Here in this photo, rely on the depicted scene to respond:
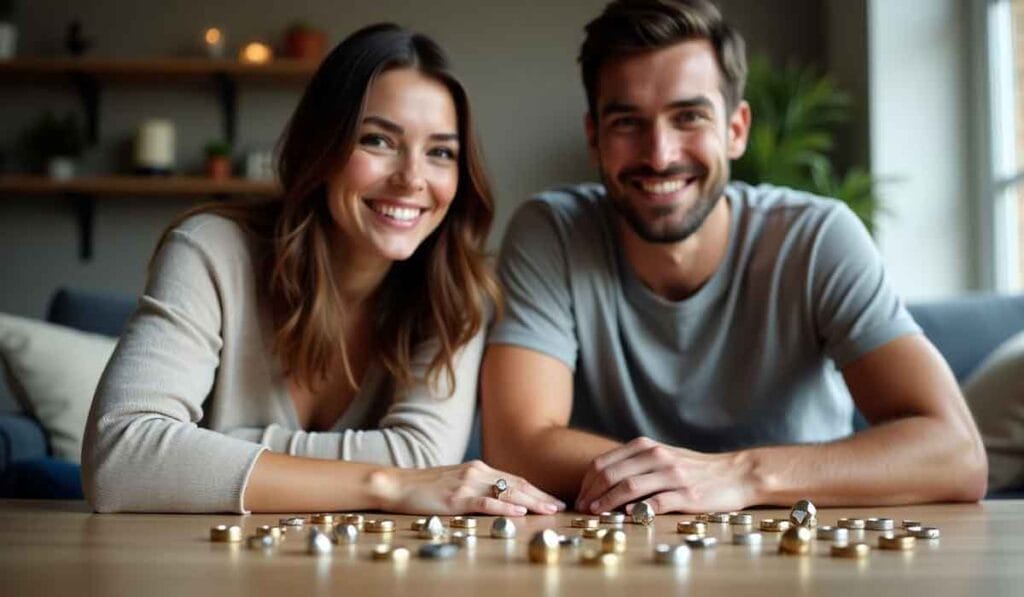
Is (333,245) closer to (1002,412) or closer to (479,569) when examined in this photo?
(479,569)

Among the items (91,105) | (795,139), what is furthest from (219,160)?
(795,139)

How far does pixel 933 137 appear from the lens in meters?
4.55

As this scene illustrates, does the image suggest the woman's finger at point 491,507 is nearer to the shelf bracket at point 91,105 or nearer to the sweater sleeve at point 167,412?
the sweater sleeve at point 167,412

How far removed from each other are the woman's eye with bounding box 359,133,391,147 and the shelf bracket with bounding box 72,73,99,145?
3965mm

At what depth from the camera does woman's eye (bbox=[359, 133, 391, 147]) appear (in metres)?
1.94

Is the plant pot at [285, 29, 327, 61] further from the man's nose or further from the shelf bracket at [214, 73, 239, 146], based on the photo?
the man's nose

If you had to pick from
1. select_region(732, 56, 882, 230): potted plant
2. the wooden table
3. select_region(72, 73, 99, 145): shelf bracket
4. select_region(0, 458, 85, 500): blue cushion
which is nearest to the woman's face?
the wooden table

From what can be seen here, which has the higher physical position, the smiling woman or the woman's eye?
the woman's eye

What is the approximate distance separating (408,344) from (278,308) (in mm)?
210

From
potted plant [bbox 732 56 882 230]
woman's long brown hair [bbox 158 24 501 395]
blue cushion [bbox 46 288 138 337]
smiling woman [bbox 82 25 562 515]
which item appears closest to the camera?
smiling woman [bbox 82 25 562 515]

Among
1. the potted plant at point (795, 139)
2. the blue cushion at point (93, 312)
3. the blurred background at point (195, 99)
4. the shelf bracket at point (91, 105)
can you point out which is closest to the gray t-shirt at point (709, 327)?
→ the blue cushion at point (93, 312)

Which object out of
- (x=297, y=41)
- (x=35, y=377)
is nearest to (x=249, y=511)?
(x=35, y=377)

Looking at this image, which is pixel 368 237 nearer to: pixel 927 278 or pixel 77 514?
pixel 77 514

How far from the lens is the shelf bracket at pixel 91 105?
5.51 m
